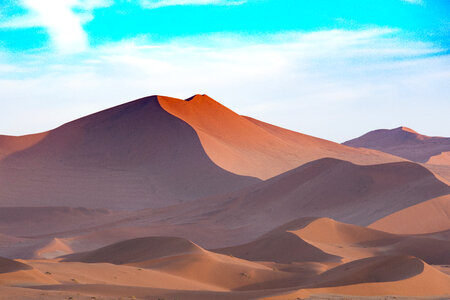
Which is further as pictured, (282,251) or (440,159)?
(440,159)

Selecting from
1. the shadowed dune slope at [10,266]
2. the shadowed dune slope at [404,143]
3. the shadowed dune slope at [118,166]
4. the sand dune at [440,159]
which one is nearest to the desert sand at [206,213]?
the shadowed dune slope at [10,266]

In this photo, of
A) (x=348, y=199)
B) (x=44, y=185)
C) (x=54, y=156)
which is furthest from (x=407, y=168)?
(x=54, y=156)

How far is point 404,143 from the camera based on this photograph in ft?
395

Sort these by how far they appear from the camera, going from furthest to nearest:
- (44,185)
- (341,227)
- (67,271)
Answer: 1. (44,185)
2. (341,227)
3. (67,271)

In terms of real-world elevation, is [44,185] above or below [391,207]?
above

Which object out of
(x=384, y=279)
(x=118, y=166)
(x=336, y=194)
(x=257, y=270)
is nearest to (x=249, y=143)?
(x=118, y=166)

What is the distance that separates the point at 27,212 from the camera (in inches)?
1807

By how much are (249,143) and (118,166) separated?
15.1 m

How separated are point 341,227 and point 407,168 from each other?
13.1 m

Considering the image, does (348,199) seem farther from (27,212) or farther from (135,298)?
(135,298)

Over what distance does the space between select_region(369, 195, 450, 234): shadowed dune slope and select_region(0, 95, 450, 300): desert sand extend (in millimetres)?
74

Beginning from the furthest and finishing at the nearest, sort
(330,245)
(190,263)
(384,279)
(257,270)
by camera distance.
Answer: (330,245)
(190,263)
(257,270)
(384,279)

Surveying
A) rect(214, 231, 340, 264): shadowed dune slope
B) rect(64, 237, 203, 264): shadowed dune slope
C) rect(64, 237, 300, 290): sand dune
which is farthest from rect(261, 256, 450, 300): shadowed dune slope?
rect(64, 237, 203, 264): shadowed dune slope

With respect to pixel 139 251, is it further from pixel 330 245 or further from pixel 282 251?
pixel 330 245
